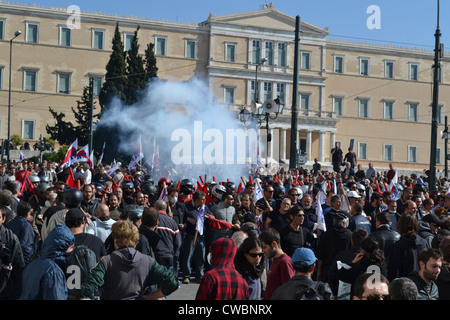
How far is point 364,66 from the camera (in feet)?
216

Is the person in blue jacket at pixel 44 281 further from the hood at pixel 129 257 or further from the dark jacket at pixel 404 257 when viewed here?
the dark jacket at pixel 404 257

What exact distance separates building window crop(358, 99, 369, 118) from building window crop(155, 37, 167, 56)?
64.8 ft

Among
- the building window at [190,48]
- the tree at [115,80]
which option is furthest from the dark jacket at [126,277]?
the building window at [190,48]

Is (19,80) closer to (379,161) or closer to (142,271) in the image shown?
(379,161)

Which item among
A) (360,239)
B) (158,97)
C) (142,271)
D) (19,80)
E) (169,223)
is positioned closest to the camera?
(142,271)

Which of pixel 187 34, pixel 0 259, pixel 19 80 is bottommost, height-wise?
pixel 0 259

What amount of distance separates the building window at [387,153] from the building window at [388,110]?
2.78 metres

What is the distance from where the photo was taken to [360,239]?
22.3ft

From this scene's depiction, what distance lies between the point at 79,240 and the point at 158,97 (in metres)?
32.9

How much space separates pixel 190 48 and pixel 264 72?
7001 mm

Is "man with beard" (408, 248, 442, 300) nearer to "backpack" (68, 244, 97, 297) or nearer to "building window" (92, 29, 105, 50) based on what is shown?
"backpack" (68, 244, 97, 297)

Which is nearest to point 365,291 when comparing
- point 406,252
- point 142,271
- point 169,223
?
point 142,271

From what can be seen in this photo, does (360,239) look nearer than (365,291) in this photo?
No

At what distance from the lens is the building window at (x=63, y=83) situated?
56031mm
